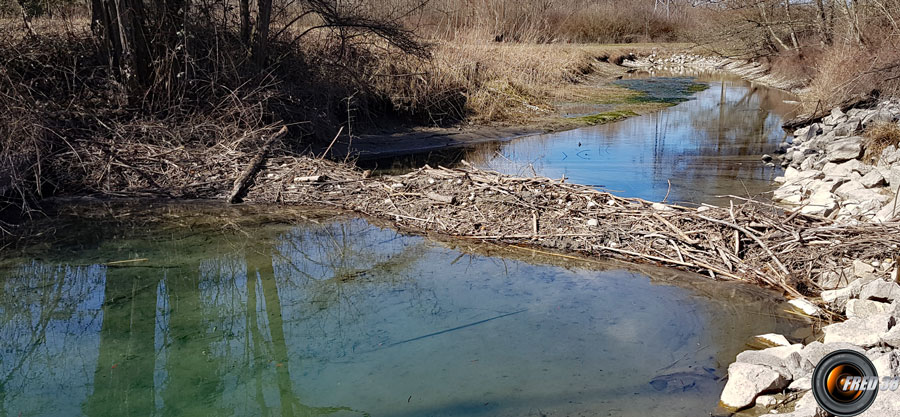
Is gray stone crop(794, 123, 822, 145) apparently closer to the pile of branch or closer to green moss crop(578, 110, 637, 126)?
green moss crop(578, 110, 637, 126)

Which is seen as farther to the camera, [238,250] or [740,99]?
[740,99]

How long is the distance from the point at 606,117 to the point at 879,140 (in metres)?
7.20

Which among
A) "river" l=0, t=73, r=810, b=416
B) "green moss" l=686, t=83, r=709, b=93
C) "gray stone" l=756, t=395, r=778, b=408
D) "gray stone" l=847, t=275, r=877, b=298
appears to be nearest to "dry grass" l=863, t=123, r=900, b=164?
"gray stone" l=847, t=275, r=877, b=298

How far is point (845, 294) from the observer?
16.7 feet

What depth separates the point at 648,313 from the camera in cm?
528

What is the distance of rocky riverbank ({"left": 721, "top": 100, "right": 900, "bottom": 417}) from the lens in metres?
3.81

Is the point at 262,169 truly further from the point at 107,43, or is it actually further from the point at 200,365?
the point at 200,365

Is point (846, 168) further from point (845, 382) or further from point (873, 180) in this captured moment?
point (845, 382)

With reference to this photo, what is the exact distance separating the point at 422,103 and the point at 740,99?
12.0 meters

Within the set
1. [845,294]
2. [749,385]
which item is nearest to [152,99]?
[749,385]

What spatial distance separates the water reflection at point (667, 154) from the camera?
31.5ft

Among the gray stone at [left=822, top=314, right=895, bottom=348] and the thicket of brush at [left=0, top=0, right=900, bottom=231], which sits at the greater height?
the thicket of brush at [left=0, top=0, right=900, bottom=231]

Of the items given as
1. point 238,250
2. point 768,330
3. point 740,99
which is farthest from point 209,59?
point 740,99

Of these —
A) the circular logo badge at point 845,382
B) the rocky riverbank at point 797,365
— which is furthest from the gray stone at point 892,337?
the circular logo badge at point 845,382
